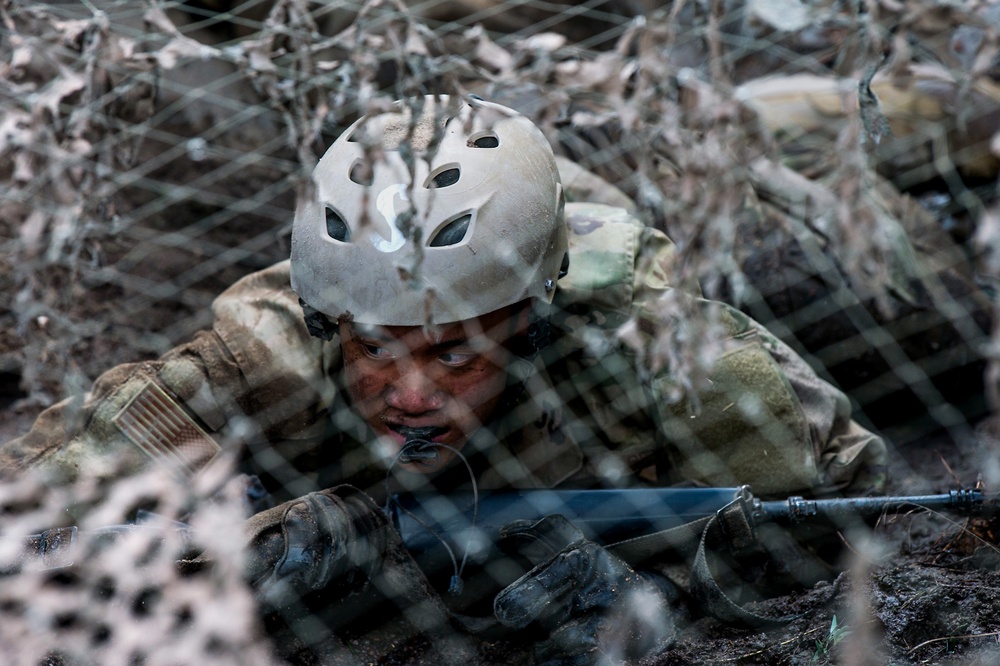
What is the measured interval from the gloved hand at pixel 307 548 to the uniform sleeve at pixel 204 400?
427 millimetres

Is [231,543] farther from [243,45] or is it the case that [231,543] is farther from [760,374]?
[243,45]

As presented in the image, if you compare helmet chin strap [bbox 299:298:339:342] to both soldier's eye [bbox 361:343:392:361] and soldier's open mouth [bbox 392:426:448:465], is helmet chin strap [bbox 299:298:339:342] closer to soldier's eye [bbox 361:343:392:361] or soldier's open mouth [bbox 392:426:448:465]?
soldier's eye [bbox 361:343:392:361]

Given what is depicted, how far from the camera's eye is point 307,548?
2219mm

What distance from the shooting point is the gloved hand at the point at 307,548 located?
2.20 meters

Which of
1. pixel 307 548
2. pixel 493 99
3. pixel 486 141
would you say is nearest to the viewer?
pixel 307 548

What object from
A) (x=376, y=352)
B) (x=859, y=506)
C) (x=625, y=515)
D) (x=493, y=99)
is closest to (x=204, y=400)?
(x=376, y=352)

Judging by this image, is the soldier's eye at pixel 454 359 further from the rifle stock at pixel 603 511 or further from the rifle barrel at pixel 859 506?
the rifle barrel at pixel 859 506

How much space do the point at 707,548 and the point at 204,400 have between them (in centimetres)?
123

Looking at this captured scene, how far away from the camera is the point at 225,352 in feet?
9.00

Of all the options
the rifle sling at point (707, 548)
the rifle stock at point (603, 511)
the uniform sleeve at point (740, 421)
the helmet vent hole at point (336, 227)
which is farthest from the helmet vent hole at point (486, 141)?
the rifle sling at point (707, 548)

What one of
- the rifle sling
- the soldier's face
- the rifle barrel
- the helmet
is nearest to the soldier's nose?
the soldier's face

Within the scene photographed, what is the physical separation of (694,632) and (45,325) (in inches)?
77.5

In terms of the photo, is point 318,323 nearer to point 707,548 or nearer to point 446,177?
point 446,177

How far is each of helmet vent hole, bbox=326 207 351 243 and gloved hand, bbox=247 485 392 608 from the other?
536 millimetres
